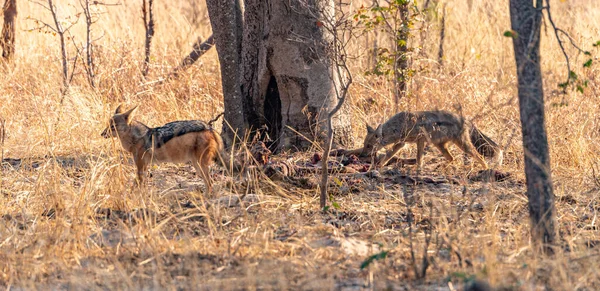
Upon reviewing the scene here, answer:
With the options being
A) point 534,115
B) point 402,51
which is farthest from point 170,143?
point 402,51

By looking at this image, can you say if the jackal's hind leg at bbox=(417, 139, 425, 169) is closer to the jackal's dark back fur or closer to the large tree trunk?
the jackal's dark back fur

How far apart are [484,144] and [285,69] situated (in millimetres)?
2206

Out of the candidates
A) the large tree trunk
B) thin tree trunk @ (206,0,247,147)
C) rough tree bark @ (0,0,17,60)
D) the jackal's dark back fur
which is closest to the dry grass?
the large tree trunk

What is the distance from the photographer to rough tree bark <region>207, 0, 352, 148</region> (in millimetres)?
8117

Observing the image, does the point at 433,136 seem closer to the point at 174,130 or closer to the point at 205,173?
the point at 205,173

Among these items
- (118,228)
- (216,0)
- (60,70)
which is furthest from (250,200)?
(60,70)

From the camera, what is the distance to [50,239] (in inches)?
209

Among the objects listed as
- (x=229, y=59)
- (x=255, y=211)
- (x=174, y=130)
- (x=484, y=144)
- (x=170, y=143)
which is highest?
(x=229, y=59)

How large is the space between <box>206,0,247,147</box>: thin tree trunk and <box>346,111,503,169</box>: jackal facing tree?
1.23m

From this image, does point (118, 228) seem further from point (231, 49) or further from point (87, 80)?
point (87, 80)

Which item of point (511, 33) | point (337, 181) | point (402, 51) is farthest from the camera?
point (402, 51)

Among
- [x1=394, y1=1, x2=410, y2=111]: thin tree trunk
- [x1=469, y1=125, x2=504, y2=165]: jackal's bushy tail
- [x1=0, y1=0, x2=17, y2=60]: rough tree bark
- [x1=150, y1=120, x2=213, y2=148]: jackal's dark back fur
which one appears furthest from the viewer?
[x1=0, y1=0, x2=17, y2=60]: rough tree bark

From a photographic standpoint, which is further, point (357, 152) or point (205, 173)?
point (357, 152)

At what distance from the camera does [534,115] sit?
4883 millimetres
